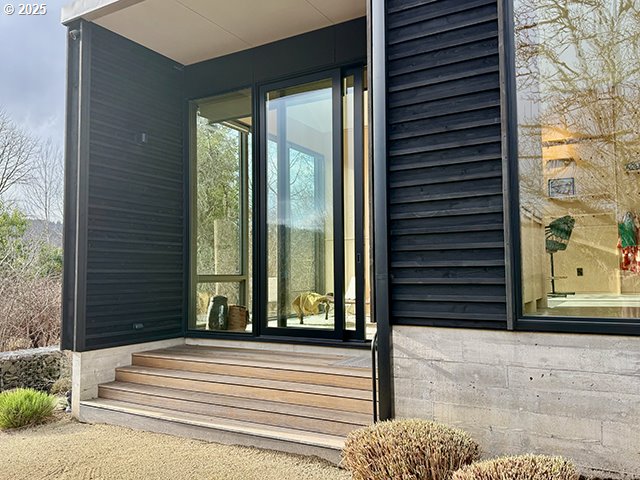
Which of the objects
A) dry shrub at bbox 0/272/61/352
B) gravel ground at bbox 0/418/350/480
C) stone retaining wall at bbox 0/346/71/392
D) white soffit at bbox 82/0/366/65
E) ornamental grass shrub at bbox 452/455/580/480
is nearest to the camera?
ornamental grass shrub at bbox 452/455/580/480

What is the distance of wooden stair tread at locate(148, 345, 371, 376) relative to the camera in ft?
13.3

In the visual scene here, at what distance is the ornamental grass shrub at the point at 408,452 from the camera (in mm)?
2285

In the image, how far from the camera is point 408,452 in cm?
233

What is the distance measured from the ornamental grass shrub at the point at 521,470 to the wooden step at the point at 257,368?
1674mm

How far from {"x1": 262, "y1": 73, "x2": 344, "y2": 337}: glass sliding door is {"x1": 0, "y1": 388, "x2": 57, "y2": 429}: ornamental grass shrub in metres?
2.01

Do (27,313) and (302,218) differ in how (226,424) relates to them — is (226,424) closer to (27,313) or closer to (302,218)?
(302,218)

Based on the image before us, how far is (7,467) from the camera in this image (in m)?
3.30

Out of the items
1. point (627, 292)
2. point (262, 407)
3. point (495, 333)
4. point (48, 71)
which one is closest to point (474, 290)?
point (495, 333)

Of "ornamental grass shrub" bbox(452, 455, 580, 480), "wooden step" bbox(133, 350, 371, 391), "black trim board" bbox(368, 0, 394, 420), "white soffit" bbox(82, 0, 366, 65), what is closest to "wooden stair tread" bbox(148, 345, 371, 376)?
"wooden step" bbox(133, 350, 371, 391)

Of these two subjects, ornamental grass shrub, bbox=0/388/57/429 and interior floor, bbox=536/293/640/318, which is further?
ornamental grass shrub, bbox=0/388/57/429

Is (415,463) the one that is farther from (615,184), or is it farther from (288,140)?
(288,140)

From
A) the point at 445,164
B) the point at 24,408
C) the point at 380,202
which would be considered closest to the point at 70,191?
the point at 24,408

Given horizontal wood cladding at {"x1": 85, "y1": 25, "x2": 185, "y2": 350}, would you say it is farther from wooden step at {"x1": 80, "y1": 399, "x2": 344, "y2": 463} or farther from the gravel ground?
the gravel ground

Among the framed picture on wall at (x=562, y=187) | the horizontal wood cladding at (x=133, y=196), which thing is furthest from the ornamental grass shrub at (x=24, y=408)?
the framed picture on wall at (x=562, y=187)
